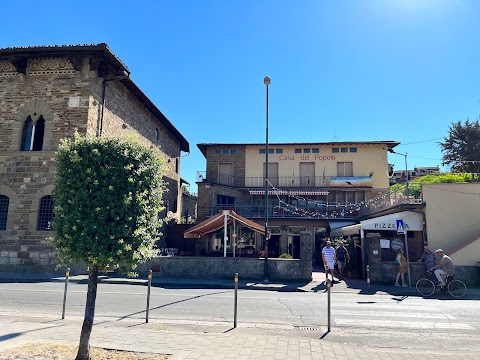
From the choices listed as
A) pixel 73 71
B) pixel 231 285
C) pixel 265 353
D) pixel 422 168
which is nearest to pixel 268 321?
pixel 265 353

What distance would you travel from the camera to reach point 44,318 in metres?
7.98

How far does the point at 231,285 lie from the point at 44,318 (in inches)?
288

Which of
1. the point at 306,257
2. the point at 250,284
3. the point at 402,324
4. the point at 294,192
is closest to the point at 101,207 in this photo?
the point at 402,324

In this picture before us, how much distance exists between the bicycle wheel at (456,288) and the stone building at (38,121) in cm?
1637

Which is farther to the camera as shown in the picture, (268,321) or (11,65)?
(11,65)

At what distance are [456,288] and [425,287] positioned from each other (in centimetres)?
105

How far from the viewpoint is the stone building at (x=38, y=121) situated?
17234 millimetres

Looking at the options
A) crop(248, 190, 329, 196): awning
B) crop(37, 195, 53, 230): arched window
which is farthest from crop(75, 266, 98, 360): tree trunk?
crop(248, 190, 329, 196): awning

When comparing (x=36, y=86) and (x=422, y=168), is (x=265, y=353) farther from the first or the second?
(x=422, y=168)

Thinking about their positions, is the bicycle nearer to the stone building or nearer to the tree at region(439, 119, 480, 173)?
the stone building

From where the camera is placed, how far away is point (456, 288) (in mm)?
12852

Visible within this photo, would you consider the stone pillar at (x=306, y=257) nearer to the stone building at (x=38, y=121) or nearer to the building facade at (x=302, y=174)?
the stone building at (x=38, y=121)

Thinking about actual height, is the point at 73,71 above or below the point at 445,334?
above

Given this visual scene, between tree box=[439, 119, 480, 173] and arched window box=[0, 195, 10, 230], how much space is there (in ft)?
116
